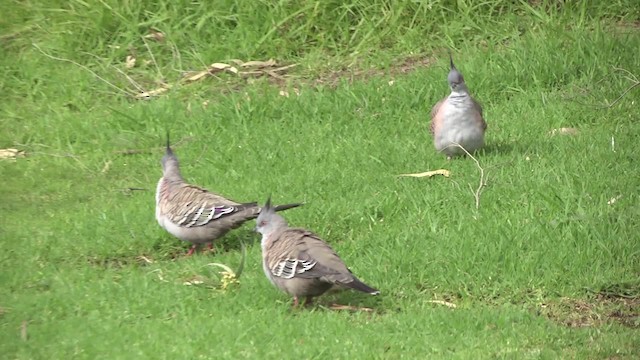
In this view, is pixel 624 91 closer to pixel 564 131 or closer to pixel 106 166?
pixel 564 131

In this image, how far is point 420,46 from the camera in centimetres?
1230

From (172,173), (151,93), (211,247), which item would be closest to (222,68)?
(151,93)

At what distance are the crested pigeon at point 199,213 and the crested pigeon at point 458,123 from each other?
1.96 meters

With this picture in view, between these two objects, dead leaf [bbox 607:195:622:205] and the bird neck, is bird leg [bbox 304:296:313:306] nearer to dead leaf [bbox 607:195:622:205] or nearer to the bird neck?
the bird neck

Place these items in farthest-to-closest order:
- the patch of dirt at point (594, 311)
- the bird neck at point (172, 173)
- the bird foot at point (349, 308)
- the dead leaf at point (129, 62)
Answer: the dead leaf at point (129, 62)
the bird neck at point (172, 173)
the bird foot at point (349, 308)
the patch of dirt at point (594, 311)

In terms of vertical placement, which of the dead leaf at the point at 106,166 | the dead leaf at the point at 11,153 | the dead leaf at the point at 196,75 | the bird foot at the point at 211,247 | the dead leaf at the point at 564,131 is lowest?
the dead leaf at the point at 11,153

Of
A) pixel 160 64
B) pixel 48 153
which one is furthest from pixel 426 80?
pixel 48 153

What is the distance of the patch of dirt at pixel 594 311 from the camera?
7207 mm

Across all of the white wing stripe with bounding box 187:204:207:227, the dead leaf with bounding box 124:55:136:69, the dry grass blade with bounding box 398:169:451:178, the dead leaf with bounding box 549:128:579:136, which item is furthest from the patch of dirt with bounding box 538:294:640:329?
the dead leaf with bounding box 124:55:136:69

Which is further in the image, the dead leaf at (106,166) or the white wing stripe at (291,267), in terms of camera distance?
the dead leaf at (106,166)

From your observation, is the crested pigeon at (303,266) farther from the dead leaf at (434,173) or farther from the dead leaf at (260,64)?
the dead leaf at (260,64)

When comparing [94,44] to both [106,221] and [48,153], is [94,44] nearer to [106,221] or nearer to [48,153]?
[48,153]

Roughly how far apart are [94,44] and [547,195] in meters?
5.75

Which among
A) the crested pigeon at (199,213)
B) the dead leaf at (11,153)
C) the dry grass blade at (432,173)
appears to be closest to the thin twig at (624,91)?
the dry grass blade at (432,173)
